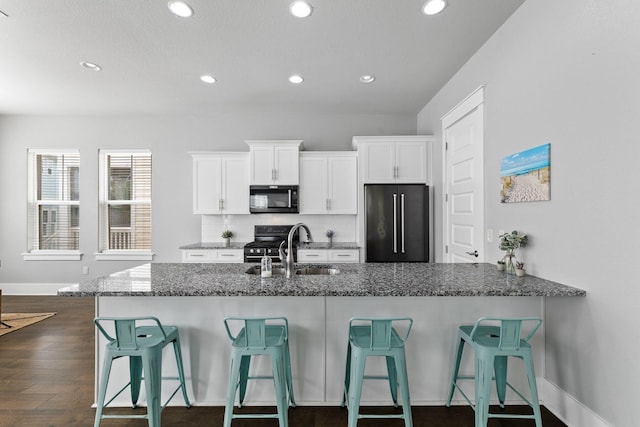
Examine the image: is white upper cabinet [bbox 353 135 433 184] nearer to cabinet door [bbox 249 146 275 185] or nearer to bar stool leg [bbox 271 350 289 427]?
cabinet door [bbox 249 146 275 185]

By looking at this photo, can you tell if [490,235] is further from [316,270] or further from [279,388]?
[279,388]

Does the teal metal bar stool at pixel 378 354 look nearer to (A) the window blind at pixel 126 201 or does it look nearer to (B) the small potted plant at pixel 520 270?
(B) the small potted plant at pixel 520 270

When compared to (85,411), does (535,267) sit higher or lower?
higher

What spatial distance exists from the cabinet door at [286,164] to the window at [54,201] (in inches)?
130

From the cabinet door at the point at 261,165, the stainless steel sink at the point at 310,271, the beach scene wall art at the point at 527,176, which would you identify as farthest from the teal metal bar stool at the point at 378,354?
the cabinet door at the point at 261,165

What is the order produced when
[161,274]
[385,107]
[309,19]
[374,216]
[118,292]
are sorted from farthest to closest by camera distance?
[385,107]
[374,216]
[309,19]
[161,274]
[118,292]

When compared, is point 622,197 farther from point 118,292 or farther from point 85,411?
point 85,411

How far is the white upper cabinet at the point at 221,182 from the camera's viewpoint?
176 inches

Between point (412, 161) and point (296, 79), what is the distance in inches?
69.8

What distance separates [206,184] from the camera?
14.7 ft

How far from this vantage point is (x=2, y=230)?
5.04 metres

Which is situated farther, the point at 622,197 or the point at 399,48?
the point at 399,48

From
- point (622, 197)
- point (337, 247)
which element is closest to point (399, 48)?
point (622, 197)

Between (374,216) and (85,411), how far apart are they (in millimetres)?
3238
